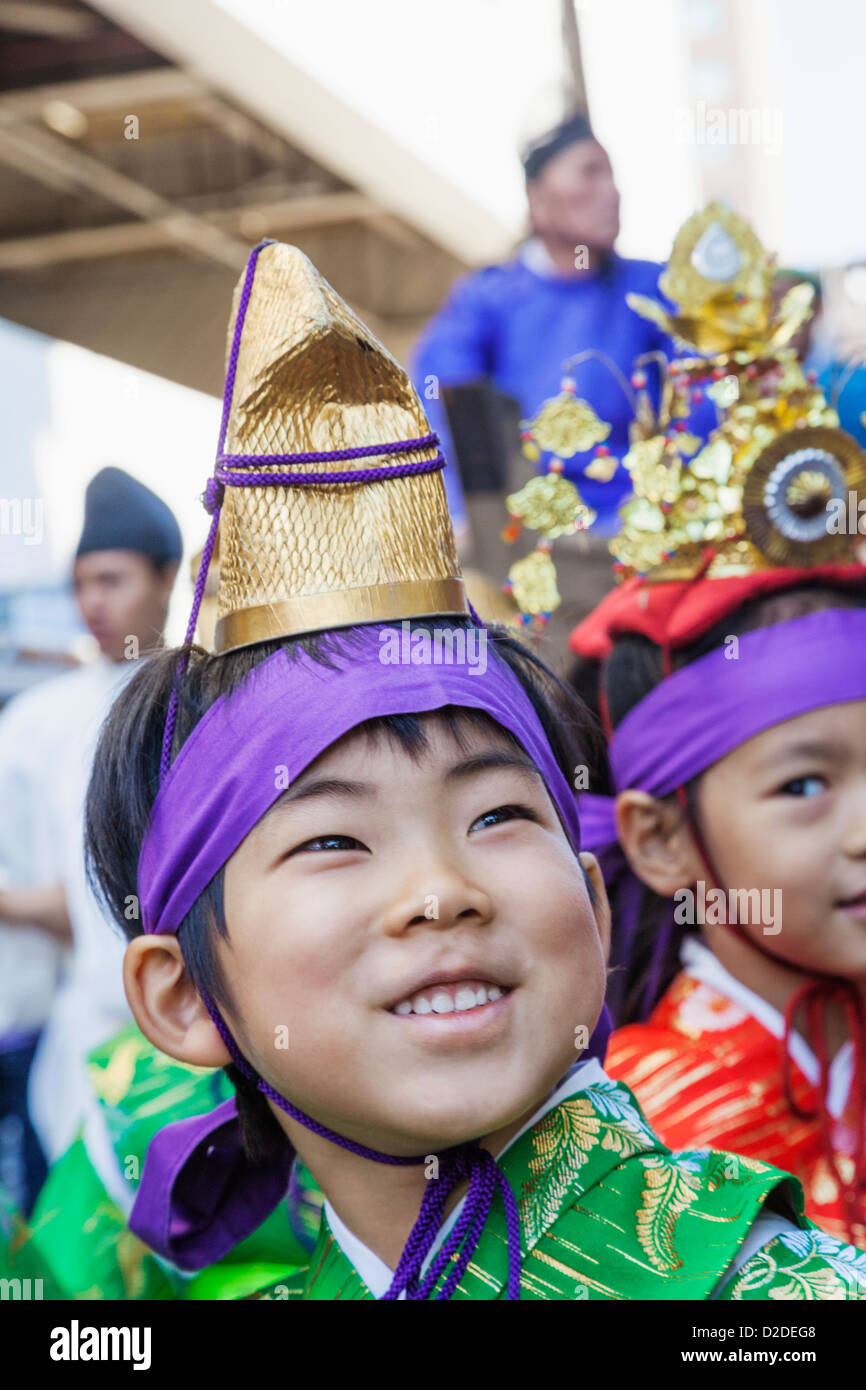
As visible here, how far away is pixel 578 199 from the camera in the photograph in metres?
2.22

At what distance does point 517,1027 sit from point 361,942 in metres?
0.11

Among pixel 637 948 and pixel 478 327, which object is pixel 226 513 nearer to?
pixel 637 948

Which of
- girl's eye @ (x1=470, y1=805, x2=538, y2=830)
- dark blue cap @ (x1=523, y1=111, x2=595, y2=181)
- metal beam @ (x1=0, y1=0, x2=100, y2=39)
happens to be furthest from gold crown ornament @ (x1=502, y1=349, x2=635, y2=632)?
metal beam @ (x1=0, y1=0, x2=100, y2=39)

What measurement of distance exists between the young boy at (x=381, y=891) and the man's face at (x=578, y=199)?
1.20 meters

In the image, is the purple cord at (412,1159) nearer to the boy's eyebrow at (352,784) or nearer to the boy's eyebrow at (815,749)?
the boy's eyebrow at (352,784)

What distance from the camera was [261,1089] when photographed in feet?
3.58

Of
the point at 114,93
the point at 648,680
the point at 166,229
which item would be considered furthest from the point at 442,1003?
the point at 166,229

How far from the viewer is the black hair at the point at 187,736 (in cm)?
104

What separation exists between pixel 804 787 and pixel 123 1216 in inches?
29.8

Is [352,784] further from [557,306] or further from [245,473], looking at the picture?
[557,306]

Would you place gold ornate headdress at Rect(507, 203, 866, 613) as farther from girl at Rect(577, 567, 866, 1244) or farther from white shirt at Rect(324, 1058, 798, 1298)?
white shirt at Rect(324, 1058, 798, 1298)

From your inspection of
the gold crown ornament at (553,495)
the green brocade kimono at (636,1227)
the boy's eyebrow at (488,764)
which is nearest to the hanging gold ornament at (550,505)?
the gold crown ornament at (553,495)

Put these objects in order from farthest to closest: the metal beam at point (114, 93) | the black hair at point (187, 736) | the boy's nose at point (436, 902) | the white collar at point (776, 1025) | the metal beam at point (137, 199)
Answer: the metal beam at point (137, 199), the metal beam at point (114, 93), the white collar at point (776, 1025), the black hair at point (187, 736), the boy's nose at point (436, 902)

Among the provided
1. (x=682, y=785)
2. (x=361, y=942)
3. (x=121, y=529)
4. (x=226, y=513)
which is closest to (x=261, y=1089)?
(x=361, y=942)
